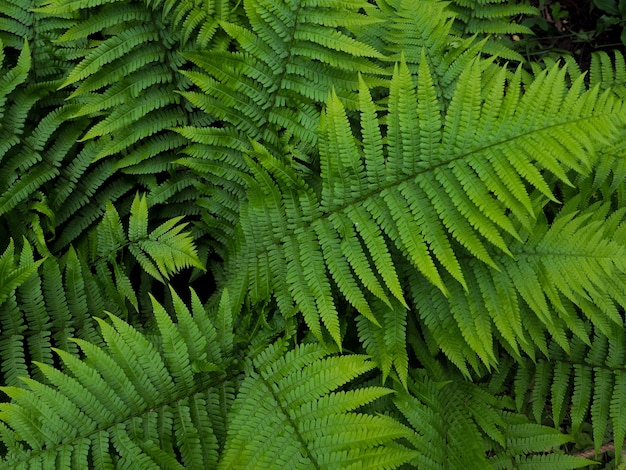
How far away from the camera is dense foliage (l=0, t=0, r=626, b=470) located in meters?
2.33

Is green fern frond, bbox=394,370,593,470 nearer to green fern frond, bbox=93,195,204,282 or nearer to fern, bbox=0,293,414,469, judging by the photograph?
fern, bbox=0,293,414,469

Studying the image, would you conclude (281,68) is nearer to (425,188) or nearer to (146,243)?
(425,188)

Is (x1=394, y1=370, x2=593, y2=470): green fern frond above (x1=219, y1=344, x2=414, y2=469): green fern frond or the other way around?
the other way around

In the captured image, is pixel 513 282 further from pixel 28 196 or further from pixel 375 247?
pixel 28 196

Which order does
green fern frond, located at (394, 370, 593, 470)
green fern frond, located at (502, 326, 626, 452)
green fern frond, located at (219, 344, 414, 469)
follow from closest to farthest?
1. green fern frond, located at (219, 344, 414, 469)
2. green fern frond, located at (394, 370, 593, 470)
3. green fern frond, located at (502, 326, 626, 452)

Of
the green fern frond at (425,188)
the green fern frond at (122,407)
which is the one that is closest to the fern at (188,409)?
the green fern frond at (122,407)

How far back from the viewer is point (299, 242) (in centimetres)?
266

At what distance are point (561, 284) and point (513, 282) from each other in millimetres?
231

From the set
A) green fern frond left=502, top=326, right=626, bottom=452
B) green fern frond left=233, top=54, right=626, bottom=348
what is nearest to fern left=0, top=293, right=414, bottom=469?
green fern frond left=233, top=54, right=626, bottom=348

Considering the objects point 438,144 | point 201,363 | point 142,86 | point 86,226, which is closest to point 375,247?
point 438,144

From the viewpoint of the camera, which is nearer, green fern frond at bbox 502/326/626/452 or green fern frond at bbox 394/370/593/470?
green fern frond at bbox 394/370/593/470

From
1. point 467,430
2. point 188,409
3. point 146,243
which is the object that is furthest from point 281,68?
point 467,430

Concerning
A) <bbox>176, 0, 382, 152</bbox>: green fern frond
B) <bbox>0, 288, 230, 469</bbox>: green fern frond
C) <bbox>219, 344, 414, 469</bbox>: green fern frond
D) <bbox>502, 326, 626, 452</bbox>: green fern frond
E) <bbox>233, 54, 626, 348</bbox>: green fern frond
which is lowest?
<bbox>502, 326, 626, 452</bbox>: green fern frond

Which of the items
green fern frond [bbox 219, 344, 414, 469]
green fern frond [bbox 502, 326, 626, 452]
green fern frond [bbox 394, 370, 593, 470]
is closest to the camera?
green fern frond [bbox 219, 344, 414, 469]
